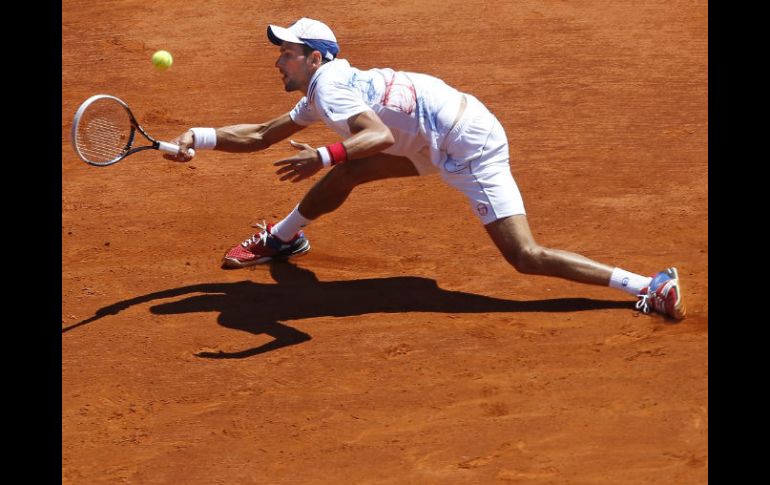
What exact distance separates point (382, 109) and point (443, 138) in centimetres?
45

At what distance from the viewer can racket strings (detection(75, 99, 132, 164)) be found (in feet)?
25.6

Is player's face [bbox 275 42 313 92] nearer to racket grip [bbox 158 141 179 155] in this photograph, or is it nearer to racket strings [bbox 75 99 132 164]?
racket grip [bbox 158 141 179 155]

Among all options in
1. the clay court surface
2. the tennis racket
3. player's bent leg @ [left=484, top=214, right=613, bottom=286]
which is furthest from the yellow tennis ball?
player's bent leg @ [left=484, top=214, right=613, bottom=286]

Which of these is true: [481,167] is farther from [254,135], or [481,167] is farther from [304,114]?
[254,135]

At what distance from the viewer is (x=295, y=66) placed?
25.7 ft

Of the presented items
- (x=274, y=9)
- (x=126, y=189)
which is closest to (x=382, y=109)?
(x=126, y=189)

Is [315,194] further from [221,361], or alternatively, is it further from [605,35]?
[605,35]

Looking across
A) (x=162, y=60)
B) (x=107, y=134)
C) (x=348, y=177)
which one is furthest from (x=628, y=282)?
(x=162, y=60)

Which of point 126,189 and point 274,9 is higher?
point 274,9

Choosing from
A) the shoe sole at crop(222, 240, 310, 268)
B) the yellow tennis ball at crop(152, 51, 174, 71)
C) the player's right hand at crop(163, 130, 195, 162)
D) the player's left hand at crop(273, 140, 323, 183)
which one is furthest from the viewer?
the yellow tennis ball at crop(152, 51, 174, 71)

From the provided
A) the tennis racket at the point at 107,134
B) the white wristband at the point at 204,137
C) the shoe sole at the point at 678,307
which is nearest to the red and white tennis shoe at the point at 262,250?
the white wristband at the point at 204,137

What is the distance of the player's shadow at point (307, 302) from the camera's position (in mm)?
7871

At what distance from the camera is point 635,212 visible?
29.5 ft

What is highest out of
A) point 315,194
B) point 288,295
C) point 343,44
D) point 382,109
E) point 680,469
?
point 343,44
